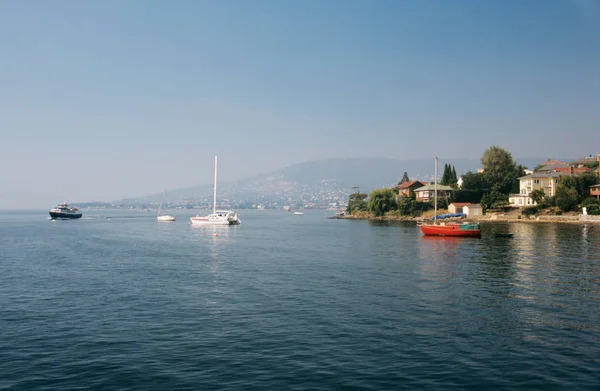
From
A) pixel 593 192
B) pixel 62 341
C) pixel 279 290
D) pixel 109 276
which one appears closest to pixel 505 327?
pixel 279 290

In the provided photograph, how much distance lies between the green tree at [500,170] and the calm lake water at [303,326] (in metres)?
122

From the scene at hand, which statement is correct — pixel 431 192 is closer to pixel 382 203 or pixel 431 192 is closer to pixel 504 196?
pixel 382 203

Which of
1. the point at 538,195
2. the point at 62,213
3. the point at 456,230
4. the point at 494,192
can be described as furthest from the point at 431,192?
the point at 62,213

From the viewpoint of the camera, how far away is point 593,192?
5266 inches

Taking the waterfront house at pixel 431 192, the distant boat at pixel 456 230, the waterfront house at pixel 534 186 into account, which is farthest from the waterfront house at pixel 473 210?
the distant boat at pixel 456 230

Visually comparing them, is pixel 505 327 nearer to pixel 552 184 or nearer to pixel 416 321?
pixel 416 321

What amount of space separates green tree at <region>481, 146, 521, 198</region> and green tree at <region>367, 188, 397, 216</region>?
35.1m

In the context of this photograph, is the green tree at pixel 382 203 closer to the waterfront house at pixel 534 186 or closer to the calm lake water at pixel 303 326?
the waterfront house at pixel 534 186

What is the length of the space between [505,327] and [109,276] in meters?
33.2

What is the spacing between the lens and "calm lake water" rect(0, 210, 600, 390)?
58.6ft

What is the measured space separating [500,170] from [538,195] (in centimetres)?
2942

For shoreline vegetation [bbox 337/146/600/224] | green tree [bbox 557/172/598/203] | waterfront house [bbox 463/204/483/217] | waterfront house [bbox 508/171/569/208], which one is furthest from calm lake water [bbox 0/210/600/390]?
waterfront house [bbox 508/171/569/208]

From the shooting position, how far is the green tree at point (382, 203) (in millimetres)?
180875

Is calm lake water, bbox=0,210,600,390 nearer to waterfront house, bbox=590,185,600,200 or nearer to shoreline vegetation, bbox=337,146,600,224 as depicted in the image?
shoreline vegetation, bbox=337,146,600,224
